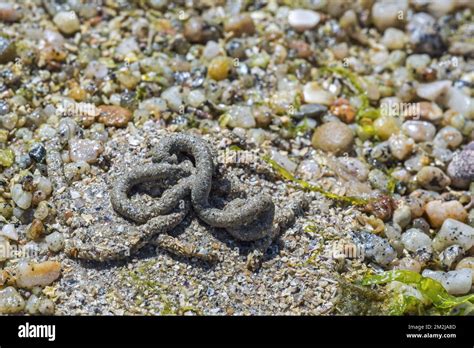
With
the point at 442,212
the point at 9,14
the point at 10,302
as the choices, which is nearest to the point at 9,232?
the point at 10,302

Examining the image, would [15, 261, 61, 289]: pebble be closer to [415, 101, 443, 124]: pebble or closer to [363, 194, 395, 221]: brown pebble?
[363, 194, 395, 221]: brown pebble

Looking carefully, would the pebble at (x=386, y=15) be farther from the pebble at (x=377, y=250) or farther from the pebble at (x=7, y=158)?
the pebble at (x=7, y=158)

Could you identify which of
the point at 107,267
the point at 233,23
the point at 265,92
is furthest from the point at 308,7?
the point at 107,267

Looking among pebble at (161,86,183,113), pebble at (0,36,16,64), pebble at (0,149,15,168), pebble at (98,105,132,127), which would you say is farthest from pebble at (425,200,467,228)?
pebble at (0,36,16,64)

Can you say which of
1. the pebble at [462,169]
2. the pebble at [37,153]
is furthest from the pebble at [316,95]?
the pebble at [37,153]

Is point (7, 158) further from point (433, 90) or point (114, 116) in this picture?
point (433, 90)
